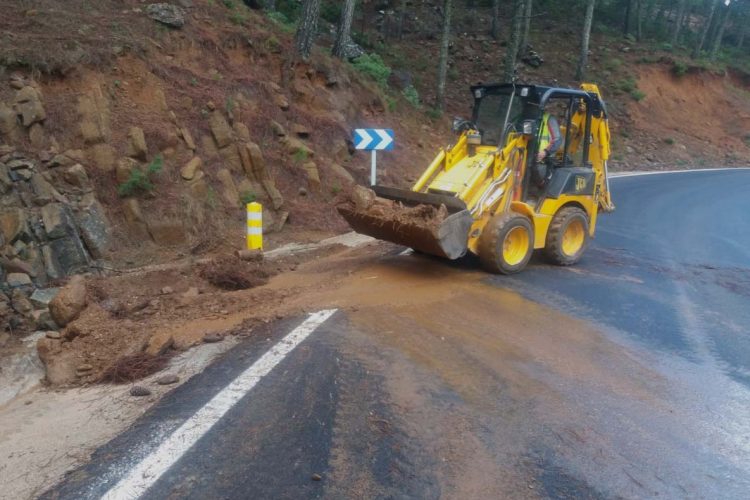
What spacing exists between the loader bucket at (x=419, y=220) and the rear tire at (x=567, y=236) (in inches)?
75.7

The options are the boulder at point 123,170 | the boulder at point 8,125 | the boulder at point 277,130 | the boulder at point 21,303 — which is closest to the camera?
the boulder at point 21,303

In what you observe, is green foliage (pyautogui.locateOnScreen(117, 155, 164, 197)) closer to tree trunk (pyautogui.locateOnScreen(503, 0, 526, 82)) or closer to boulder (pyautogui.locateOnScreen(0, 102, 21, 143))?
boulder (pyautogui.locateOnScreen(0, 102, 21, 143))

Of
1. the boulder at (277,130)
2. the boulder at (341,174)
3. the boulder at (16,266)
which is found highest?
the boulder at (277,130)

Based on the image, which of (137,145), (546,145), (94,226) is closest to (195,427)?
(94,226)

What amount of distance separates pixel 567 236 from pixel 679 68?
29937 mm

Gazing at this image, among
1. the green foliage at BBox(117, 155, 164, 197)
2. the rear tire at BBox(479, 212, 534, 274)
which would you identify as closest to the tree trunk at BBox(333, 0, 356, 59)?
the green foliage at BBox(117, 155, 164, 197)

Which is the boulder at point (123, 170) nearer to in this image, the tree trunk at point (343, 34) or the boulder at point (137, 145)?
the boulder at point (137, 145)

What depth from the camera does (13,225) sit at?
7648 millimetres

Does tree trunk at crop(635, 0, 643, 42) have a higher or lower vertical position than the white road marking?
higher

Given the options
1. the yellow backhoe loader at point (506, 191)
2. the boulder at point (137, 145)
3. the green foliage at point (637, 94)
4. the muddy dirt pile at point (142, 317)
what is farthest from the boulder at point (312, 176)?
the green foliage at point (637, 94)

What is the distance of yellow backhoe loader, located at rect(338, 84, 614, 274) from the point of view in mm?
7840

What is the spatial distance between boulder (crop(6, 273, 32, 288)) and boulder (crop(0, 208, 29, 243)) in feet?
1.72

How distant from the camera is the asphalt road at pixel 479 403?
3848 millimetres

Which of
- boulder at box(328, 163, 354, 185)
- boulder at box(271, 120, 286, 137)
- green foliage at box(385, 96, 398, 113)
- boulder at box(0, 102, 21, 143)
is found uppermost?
boulder at box(0, 102, 21, 143)
